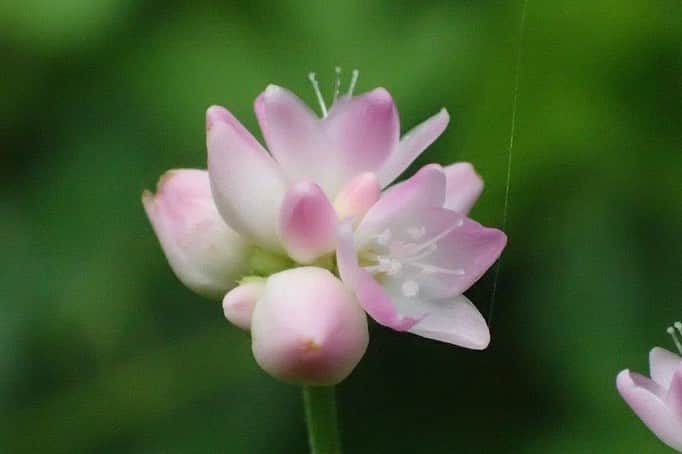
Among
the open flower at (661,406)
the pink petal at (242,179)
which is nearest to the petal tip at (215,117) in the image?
the pink petal at (242,179)

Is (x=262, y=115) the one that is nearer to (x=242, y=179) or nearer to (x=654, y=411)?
(x=242, y=179)

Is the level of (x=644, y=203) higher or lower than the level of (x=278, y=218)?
lower

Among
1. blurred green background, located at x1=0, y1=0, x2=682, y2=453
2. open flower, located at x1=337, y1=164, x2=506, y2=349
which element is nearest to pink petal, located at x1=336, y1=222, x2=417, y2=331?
open flower, located at x1=337, y1=164, x2=506, y2=349

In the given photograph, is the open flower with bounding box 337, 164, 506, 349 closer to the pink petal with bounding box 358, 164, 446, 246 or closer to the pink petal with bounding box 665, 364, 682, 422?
the pink petal with bounding box 358, 164, 446, 246

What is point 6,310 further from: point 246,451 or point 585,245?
point 585,245

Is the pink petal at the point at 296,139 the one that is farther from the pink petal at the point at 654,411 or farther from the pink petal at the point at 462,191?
the pink petal at the point at 654,411

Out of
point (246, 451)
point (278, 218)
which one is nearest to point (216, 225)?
point (278, 218)
